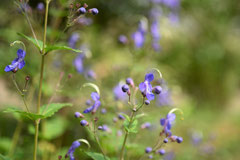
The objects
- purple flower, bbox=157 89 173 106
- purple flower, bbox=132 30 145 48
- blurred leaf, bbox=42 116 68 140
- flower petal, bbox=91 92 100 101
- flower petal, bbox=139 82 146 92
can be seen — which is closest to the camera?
flower petal, bbox=139 82 146 92

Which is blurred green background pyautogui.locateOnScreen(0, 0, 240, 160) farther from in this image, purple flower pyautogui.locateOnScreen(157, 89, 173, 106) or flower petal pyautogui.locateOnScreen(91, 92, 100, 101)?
flower petal pyautogui.locateOnScreen(91, 92, 100, 101)

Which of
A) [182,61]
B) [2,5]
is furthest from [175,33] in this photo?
[2,5]

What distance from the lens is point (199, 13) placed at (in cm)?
1117

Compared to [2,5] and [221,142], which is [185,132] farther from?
[2,5]

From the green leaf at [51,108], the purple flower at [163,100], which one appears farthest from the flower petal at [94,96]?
the purple flower at [163,100]

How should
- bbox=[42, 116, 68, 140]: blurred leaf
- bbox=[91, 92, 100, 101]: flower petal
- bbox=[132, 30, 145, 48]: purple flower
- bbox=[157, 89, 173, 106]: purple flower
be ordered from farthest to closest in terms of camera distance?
bbox=[157, 89, 173, 106]: purple flower < bbox=[132, 30, 145, 48]: purple flower < bbox=[42, 116, 68, 140]: blurred leaf < bbox=[91, 92, 100, 101]: flower petal

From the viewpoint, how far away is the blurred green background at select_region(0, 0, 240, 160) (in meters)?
3.37

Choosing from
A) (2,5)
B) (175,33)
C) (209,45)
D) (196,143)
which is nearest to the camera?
(196,143)

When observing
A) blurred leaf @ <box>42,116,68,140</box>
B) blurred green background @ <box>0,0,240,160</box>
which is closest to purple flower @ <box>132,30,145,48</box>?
blurred green background @ <box>0,0,240,160</box>

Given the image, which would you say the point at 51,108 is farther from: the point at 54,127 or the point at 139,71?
the point at 139,71

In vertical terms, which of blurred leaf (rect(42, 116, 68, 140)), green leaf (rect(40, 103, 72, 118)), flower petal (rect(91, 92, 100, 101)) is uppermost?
blurred leaf (rect(42, 116, 68, 140))

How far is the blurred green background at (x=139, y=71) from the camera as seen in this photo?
3.37 meters

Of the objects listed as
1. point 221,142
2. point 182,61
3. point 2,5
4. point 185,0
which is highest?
point 185,0

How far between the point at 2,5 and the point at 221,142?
5494mm
